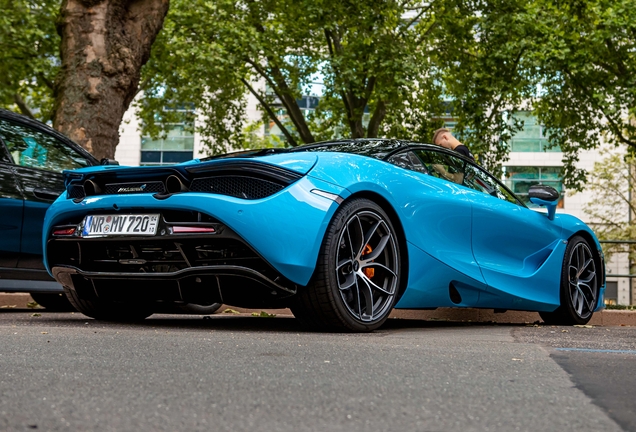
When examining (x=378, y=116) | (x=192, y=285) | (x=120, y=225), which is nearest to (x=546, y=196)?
(x=192, y=285)

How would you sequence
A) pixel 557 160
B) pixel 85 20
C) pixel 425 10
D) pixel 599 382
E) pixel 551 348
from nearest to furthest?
pixel 599 382 → pixel 551 348 → pixel 85 20 → pixel 425 10 → pixel 557 160

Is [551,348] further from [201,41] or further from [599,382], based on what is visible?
[201,41]

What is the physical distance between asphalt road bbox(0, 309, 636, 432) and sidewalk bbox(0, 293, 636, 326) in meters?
3.47

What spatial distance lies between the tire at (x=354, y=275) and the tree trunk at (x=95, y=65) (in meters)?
7.12

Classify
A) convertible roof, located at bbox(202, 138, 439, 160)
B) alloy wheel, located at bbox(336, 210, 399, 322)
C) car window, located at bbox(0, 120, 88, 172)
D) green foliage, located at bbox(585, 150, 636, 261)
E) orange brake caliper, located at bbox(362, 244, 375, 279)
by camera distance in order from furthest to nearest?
green foliage, located at bbox(585, 150, 636, 261) < car window, located at bbox(0, 120, 88, 172) < convertible roof, located at bbox(202, 138, 439, 160) < orange brake caliper, located at bbox(362, 244, 375, 279) < alloy wheel, located at bbox(336, 210, 399, 322)

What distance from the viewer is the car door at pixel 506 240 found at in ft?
21.0

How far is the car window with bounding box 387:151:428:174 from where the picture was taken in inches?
232

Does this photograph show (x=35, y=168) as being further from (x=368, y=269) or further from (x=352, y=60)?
(x=352, y=60)

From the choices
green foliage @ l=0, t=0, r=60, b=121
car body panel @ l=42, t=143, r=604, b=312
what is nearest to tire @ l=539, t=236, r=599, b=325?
car body panel @ l=42, t=143, r=604, b=312

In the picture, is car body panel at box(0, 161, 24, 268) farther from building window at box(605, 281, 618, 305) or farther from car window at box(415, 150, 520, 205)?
building window at box(605, 281, 618, 305)

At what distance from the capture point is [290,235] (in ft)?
16.1

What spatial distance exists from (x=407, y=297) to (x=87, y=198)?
2.04m

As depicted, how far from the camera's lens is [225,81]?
2466 centimetres

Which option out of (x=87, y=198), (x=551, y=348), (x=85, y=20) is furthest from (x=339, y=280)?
(x=85, y=20)
